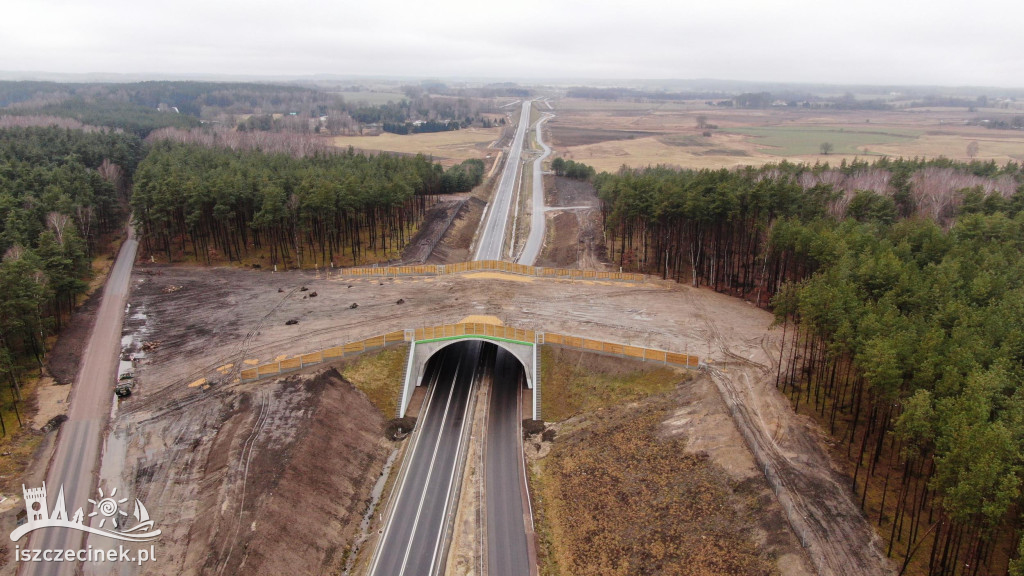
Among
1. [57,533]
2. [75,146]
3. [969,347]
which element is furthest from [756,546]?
[75,146]

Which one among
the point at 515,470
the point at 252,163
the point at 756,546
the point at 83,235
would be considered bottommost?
the point at 515,470

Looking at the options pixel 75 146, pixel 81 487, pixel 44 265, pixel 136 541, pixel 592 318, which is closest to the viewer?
pixel 136 541

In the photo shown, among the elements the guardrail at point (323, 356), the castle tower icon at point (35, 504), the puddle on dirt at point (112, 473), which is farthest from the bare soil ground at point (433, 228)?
the castle tower icon at point (35, 504)

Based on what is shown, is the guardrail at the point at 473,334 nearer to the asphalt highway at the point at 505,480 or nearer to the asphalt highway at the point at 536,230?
the asphalt highway at the point at 505,480

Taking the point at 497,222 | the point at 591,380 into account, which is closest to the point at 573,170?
the point at 497,222

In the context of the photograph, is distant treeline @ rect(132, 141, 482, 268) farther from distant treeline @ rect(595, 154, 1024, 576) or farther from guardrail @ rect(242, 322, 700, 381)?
distant treeline @ rect(595, 154, 1024, 576)

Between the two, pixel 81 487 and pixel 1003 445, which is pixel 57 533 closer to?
pixel 81 487

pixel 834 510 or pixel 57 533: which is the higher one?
pixel 834 510
